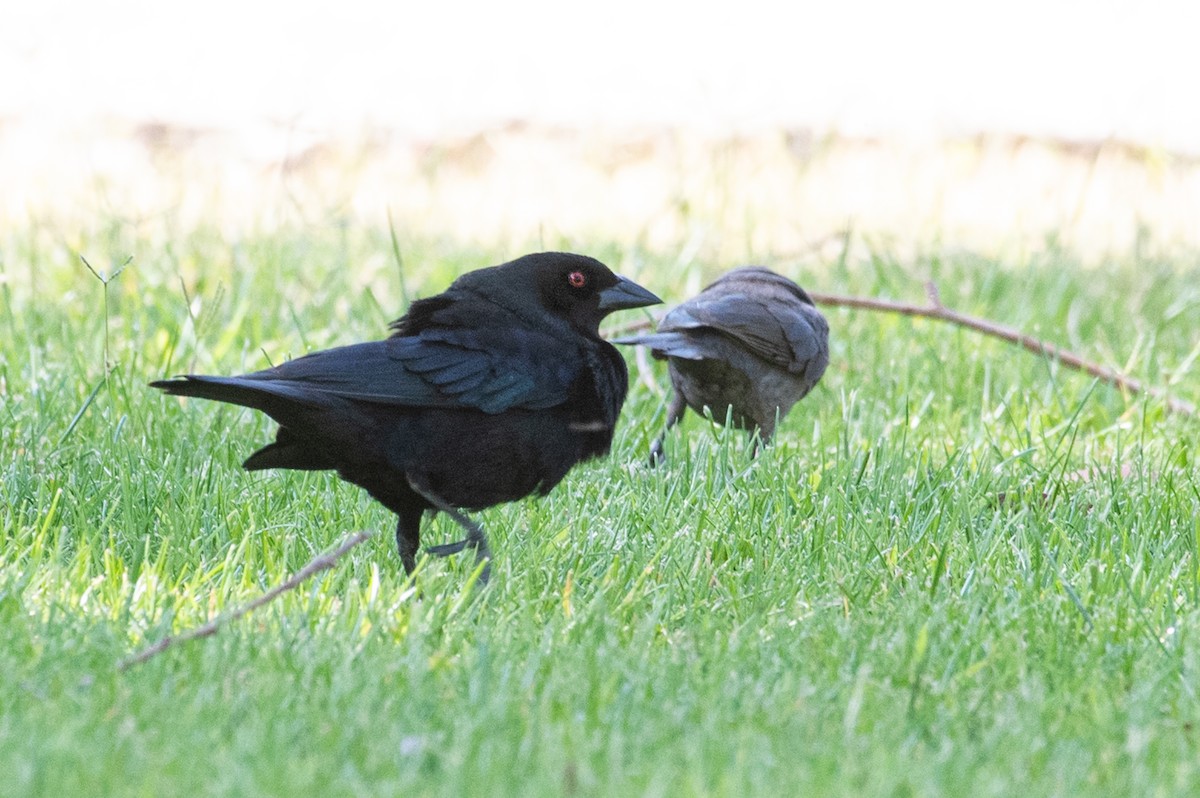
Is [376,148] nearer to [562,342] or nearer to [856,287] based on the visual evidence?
[856,287]

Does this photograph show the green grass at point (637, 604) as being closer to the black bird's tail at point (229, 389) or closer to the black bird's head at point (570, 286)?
the black bird's tail at point (229, 389)

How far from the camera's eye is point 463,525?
363 centimetres

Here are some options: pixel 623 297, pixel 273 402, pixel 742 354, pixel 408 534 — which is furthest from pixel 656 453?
pixel 273 402

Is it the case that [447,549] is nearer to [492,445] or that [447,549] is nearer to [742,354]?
[492,445]

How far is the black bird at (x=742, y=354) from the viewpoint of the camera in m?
4.80

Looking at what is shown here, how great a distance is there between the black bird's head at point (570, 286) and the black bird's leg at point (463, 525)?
63 centimetres

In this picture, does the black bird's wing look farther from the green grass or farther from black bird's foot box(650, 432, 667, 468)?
black bird's foot box(650, 432, 667, 468)

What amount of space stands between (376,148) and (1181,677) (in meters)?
8.02

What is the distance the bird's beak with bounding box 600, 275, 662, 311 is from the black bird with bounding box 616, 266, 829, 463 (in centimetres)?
39

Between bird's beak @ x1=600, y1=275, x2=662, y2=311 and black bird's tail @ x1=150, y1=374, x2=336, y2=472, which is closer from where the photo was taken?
black bird's tail @ x1=150, y1=374, x2=336, y2=472

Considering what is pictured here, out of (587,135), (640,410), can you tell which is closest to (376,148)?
(587,135)

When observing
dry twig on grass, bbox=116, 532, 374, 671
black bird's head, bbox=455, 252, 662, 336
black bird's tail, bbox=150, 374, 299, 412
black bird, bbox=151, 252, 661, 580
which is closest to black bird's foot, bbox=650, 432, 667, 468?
black bird's head, bbox=455, 252, 662, 336

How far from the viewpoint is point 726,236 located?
25.3ft

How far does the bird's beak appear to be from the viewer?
4238 mm
